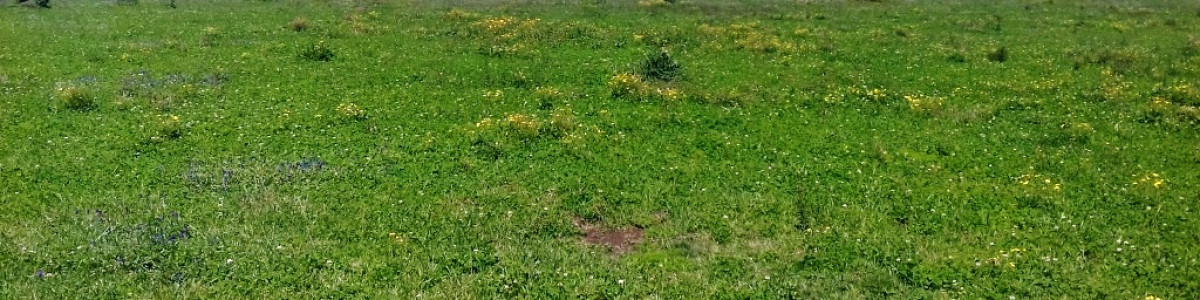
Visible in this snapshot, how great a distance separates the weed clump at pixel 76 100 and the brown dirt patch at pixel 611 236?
39.1 feet

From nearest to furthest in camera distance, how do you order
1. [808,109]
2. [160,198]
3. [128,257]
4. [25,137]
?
1. [128,257]
2. [160,198]
3. [25,137]
4. [808,109]

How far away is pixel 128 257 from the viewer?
10672 millimetres

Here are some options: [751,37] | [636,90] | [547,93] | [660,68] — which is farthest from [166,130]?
[751,37]

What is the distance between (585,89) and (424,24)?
44.8 feet

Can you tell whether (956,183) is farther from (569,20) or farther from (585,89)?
(569,20)

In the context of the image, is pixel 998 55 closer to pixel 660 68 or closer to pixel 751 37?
pixel 751 37

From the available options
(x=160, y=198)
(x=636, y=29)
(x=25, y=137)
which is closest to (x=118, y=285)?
(x=160, y=198)

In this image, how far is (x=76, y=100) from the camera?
17.7m

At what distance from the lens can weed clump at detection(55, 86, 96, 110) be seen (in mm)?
17609

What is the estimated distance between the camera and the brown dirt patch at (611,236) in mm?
11484

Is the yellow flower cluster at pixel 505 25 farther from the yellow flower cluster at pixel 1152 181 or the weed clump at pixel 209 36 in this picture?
the yellow flower cluster at pixel 1152 181

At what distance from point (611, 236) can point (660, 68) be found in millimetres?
10009

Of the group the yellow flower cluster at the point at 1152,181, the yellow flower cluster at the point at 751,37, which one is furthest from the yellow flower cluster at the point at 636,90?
the yellow flower cluster at the point at 1152,181

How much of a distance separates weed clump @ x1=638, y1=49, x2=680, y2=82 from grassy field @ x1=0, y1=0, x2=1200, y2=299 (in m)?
0.09
